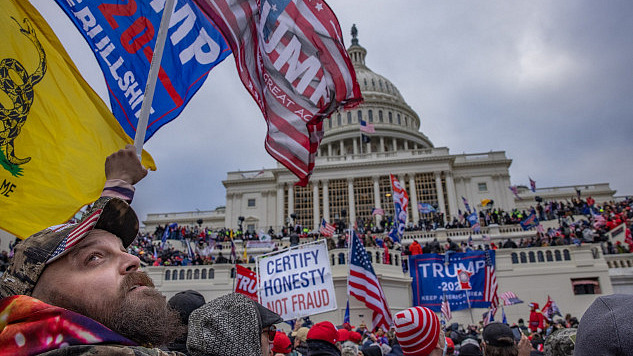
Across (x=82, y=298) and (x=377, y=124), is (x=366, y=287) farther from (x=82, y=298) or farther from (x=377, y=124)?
(x=377, y=124)

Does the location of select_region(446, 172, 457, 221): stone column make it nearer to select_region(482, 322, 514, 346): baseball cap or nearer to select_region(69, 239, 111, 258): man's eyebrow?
select_region(482, 322, 514, 346): baseball cap

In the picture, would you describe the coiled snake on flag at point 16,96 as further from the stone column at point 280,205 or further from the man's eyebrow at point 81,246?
the stone column at point 280,205

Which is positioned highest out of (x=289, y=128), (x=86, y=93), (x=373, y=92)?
(x=373, y=92)

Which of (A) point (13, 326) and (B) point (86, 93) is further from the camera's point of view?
(B) point (86, 93)

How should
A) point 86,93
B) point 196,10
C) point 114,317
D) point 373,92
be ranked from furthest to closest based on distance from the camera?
point 373,92 → point 196,10 → point 86,93 → point 114,317

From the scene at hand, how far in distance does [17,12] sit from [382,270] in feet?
68.5

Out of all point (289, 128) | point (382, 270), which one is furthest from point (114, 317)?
point (382, 270)

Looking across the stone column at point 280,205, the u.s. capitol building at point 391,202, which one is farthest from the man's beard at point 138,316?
the stone column at point 280,205

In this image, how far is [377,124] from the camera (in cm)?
7356

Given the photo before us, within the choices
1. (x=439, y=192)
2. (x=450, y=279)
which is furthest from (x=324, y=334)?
(x=439, y=192)

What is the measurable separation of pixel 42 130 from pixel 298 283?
5919mm

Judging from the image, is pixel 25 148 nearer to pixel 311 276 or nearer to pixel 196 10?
pixel 196 10

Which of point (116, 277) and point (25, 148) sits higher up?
point (25, 148)

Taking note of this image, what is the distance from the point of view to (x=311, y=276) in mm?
8594
